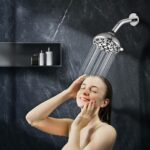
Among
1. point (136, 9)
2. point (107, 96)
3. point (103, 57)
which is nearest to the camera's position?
point (107, 96)

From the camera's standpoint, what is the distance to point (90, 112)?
7.32 feet

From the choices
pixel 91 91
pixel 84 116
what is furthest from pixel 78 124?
pixel 91 91

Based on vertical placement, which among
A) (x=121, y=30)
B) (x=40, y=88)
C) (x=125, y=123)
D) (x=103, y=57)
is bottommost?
(x=125, y=123)

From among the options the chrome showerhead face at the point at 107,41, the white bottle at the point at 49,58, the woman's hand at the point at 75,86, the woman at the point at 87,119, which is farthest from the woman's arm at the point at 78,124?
the white bottle at the point at 49,58

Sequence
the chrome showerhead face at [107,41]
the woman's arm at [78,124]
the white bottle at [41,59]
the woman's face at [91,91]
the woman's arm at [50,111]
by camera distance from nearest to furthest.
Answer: the woman's arm at [78,124]
the woman's face at [91,91]
the woman's arm at [50,111]
the chrome showerhead face at [107,41]
the white bottle at [41,59]

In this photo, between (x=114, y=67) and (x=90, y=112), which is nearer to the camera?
(x=90, y=112)

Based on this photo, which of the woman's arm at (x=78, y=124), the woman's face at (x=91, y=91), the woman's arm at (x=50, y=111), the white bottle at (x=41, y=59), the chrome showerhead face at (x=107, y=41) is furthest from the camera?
the white bottle at (x=41, y=59)

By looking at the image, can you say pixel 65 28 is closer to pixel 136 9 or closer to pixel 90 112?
pixel 136 9

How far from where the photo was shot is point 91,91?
7.58ft

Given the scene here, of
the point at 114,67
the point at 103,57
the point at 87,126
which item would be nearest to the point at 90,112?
the point at 87,126

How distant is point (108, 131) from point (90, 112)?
0.15 meters

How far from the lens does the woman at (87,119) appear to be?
2164 mm

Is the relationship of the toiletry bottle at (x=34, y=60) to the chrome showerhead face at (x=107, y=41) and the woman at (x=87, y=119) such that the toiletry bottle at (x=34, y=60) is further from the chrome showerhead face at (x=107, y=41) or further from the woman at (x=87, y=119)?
the woman at (x=87, y=119)

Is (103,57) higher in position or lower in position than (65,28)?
lower
